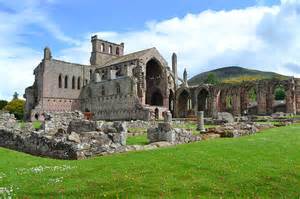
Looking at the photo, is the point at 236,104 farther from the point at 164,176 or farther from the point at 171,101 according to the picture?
the point at 164,176

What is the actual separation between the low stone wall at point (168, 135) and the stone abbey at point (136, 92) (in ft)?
128

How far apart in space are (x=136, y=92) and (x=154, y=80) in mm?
10692

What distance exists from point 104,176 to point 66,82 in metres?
69.5

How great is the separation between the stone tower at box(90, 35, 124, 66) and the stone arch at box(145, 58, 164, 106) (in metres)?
16.0

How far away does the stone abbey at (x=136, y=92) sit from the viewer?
61719mm

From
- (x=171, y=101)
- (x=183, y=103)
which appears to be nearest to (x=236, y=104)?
(x=183, y=103)

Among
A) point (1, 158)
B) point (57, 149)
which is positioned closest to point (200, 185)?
point (57, 149)

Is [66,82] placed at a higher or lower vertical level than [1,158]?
higher

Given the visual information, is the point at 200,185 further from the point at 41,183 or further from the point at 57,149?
the point at 57,149

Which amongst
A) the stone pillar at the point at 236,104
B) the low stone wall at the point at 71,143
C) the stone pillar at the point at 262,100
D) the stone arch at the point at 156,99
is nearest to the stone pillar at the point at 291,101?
the stone pillar at the point at 262,100

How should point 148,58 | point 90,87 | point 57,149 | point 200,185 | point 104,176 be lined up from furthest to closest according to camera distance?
point 90,87 → point 148,58 → point 57,149 → point 104,176 → point 200,185

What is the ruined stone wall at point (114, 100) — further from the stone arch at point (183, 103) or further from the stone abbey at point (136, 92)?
the stone arch at point (183, 103)

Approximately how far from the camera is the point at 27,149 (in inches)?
762

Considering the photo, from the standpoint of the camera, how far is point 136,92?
65.1 metres
